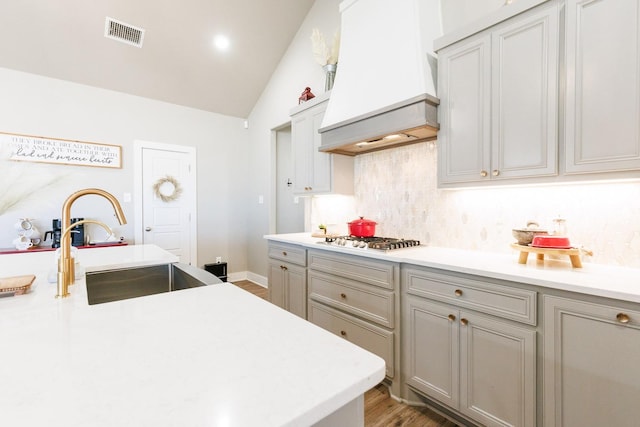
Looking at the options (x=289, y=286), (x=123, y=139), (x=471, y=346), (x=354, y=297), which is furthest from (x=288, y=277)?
(x=123, y=139)

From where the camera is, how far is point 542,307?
1.29 metres

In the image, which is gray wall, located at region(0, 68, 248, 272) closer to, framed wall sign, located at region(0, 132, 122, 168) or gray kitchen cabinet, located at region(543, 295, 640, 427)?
framed wall sign, located at region(0, 132, 122, 168)

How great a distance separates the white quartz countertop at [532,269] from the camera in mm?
1162

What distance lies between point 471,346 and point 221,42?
13.5 feet

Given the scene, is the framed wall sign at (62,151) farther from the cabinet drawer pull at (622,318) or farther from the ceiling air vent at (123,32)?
the cabinet drawer pull at (622,318)

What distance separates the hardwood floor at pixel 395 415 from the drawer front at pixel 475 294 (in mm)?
720

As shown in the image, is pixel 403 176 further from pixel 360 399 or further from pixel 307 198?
pixel 360 399

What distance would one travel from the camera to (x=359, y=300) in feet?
6.76

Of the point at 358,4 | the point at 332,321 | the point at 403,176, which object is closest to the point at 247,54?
the point at 358,4

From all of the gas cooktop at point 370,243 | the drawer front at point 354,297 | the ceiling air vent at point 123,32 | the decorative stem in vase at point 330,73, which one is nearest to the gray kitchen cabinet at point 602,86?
the gas cooktop at point 370,243

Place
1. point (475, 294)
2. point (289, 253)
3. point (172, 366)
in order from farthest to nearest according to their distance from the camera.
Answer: point (289, 253)
point (475, 294)
point (172, 366)

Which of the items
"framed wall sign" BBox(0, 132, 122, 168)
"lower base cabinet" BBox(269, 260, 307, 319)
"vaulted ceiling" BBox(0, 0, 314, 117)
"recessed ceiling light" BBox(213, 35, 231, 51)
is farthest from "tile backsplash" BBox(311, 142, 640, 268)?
"framed wall sign" BBox(0, 132, 122, 168)

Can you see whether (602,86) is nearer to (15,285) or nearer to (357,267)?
(357,267)

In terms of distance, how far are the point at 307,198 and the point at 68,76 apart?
3202 mm
